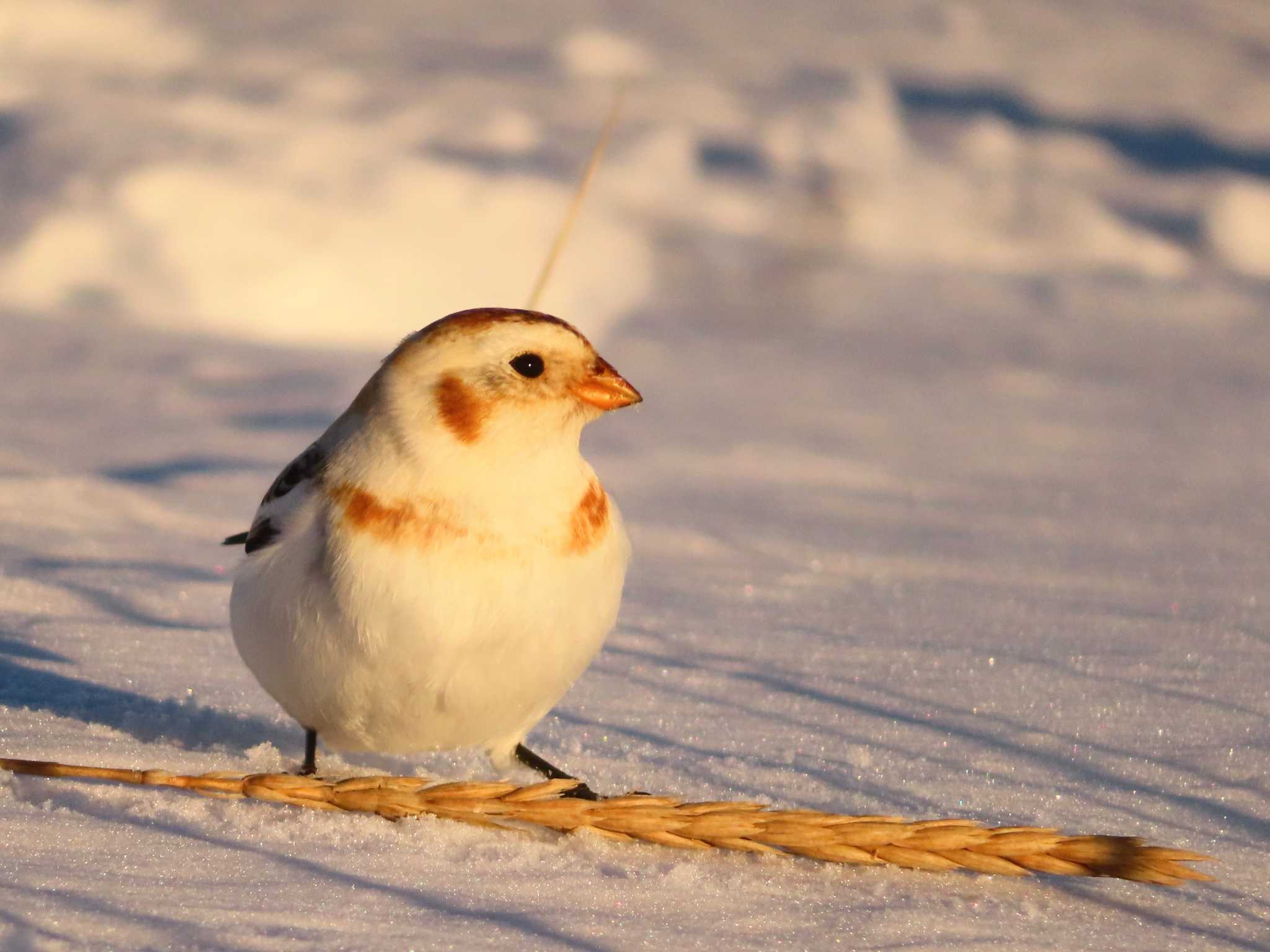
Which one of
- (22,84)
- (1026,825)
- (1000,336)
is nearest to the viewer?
(1026,825)

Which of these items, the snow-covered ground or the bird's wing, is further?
the bird's wing

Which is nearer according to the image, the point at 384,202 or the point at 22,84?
the point at 384,202

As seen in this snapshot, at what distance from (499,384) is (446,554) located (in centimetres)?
31

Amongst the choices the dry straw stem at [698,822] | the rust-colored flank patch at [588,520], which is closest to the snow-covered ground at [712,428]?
the dry straw stem at [698,822]

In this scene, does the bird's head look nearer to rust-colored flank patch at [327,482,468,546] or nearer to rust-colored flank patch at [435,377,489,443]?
rust-colored flank patch at [435,377,489,443]

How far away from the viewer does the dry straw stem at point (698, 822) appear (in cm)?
186

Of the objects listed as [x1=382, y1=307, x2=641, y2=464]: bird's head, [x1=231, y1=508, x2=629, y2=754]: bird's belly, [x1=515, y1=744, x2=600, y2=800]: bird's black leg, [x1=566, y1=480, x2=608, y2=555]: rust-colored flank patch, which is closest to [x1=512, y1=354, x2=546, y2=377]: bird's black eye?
[x1=382, y1=307, x2=641, y2=464]: bird's head

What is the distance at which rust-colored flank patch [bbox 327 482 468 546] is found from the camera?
2.14 metres

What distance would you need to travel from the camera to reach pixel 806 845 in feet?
6.36

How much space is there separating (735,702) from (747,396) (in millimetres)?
2996

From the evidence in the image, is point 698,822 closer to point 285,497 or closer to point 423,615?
point 423,615

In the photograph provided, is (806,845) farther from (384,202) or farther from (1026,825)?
(384,202)

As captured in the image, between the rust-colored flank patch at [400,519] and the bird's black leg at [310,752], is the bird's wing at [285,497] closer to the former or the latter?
the rust-colored flank patch at [400,519]

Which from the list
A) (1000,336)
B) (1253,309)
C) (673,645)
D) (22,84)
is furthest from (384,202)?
(673,645)
